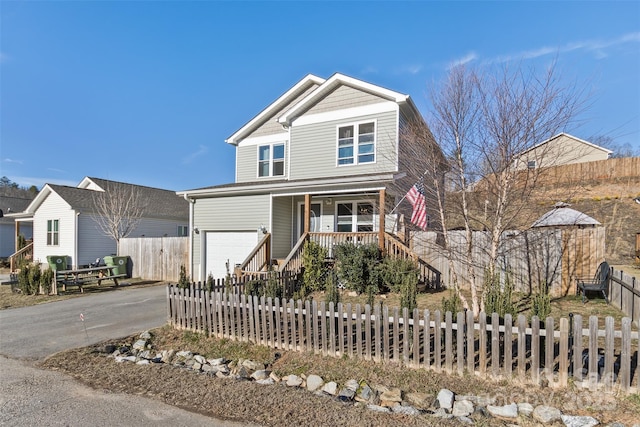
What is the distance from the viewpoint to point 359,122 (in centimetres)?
1364

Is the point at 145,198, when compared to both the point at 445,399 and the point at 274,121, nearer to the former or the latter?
the point at 274,121

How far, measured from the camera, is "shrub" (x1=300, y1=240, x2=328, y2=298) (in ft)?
37.0

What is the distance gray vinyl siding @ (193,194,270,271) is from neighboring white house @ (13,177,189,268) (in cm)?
907

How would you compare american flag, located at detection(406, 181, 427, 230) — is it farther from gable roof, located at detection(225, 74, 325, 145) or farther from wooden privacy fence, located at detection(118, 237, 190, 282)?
wooden privacy fence, located at detection(118, 237, 190, 282)

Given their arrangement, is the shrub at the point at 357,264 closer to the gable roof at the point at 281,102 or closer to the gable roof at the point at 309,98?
the gable roof at the point at 309,98

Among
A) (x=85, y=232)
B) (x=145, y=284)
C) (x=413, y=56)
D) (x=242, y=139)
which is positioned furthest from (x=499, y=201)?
(x=85, y=232)

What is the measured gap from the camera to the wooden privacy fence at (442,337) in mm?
4340

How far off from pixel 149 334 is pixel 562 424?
275 inches

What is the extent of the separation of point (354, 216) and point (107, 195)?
57.8 ft

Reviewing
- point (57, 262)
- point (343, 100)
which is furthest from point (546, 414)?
point (57, 262)

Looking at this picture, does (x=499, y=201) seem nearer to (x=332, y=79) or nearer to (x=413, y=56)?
(x=413, y=56)

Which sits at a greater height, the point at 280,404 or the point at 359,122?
the point at 359,122

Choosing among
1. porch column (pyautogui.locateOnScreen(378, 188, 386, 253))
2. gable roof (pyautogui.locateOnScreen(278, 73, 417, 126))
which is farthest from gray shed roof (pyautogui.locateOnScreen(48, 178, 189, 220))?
porch column (pyautogui.locateOnScreen(378, 188, 386, 253))

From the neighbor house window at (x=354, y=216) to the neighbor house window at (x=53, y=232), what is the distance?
1799cm
